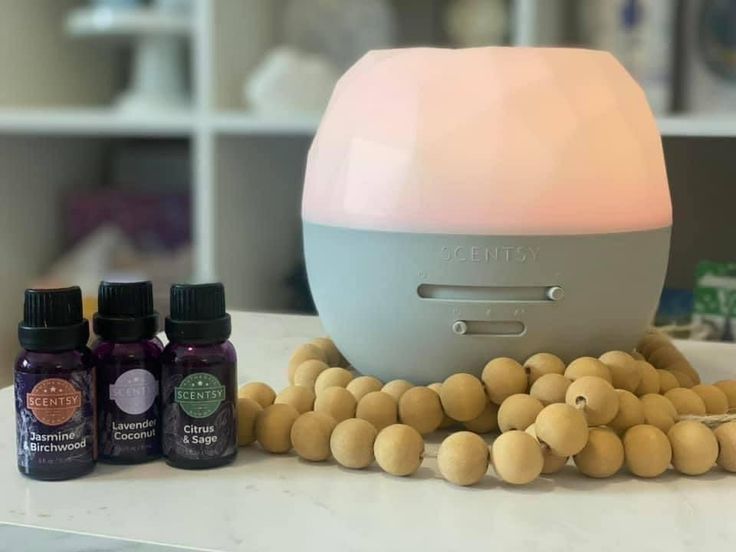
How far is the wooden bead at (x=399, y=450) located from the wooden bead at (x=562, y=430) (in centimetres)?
6

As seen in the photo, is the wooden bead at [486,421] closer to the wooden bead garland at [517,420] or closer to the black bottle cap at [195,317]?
the wooden bead garland at [517,420]

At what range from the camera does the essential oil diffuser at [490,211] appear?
587 millimetres

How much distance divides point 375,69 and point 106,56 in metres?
1.36

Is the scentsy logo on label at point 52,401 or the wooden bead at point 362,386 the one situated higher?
the scentsy logo on label at point 52,401

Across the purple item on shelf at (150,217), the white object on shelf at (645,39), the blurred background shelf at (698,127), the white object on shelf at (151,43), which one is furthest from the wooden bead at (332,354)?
the purple item on shelf at (150,217)

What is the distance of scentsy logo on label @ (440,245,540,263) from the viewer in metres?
0.59

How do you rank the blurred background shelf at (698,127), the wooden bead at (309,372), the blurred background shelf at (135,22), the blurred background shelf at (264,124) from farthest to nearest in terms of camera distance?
1. the blurred background shelf at (135,22)
2. the blurred background shelf at (264,124)
3. the blurred background shelf at (698,127)
4. the wooden bead at (309,372)

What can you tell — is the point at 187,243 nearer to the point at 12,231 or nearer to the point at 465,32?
the point at 12,231

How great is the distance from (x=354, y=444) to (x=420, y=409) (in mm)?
52


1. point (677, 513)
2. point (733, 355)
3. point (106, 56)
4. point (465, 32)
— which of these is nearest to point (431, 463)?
point (677, 513)

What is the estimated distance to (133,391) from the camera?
1.76ft

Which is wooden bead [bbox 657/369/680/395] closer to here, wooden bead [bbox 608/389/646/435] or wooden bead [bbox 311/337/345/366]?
wooden bead [bbox 608/389/646/435]

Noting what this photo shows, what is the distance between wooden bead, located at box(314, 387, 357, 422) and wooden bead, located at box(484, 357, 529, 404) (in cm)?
8

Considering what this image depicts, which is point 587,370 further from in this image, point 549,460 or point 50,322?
point 50,322
